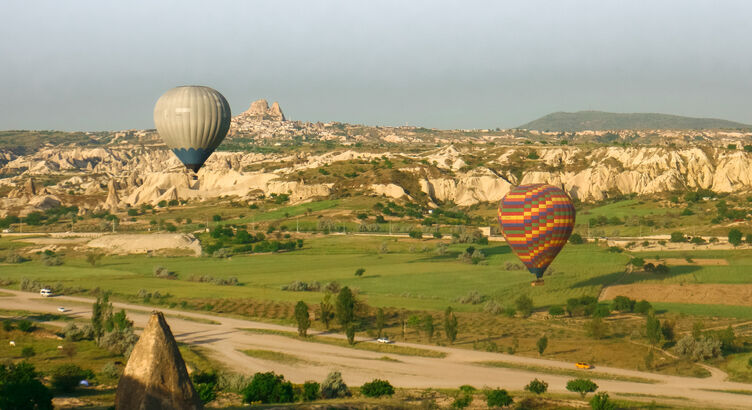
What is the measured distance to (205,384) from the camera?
3825 centimetres

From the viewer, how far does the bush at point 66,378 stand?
128ft

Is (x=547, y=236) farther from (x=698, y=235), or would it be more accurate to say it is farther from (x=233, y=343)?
(x=698, y=235)

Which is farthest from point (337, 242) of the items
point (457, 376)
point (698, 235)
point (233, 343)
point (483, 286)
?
point (457, 376)

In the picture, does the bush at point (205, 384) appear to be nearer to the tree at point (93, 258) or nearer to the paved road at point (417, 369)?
the paved road at point (417, 369)

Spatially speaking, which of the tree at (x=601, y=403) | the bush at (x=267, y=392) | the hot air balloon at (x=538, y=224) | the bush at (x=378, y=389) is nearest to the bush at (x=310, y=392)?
the bush at (x=267, y=392)

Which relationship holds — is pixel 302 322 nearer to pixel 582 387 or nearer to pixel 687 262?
pixel 582 387

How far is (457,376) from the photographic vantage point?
44.8 metres

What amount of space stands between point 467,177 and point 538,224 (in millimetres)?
93556

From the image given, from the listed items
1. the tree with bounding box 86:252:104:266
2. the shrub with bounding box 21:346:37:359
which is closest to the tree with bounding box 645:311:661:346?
the shrub with bounding box 21:346:37:359

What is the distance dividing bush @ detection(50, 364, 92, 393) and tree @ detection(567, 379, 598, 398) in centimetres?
2387

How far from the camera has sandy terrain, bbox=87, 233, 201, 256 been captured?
106 metres

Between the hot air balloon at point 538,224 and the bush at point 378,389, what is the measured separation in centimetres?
2430

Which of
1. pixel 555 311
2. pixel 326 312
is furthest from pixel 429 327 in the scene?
pixel 555 311

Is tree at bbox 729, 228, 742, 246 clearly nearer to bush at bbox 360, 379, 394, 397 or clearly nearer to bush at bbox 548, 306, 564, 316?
bush at bbox 548, 306, 564, 316
